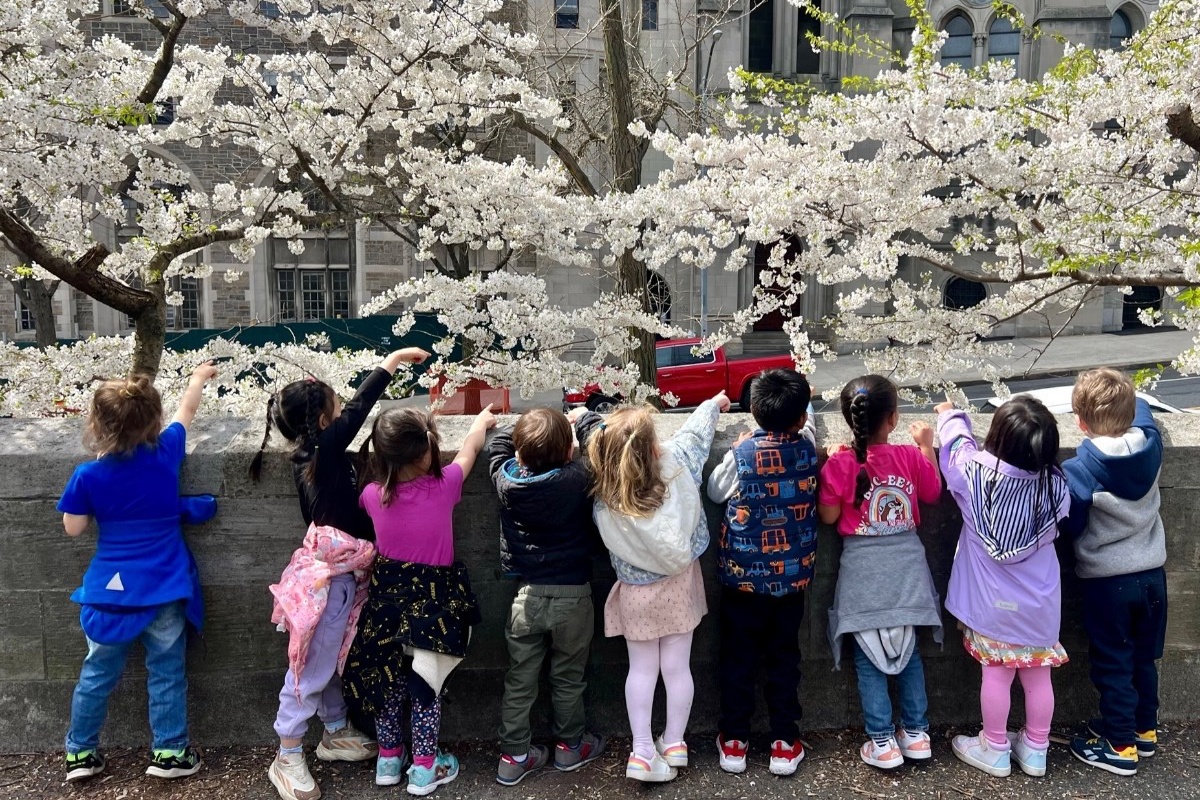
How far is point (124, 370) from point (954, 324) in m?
6.15

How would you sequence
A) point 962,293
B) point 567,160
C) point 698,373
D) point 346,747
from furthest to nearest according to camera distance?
point 962,293
point 698,373
point 567,160
point 346,747

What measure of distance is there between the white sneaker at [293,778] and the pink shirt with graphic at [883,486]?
2227 millimetres

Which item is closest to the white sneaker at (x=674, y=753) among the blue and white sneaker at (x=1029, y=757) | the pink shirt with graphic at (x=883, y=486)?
the pink shirt with graphic at (x=883, y=486)

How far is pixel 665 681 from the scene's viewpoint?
367cm

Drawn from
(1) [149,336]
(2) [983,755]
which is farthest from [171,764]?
(1) [149,336]

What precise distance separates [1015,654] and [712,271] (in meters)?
19.3

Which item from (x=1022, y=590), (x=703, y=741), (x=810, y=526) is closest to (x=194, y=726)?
(x=703, y=741)

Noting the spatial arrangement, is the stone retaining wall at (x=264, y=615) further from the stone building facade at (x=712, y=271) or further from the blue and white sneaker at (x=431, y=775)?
the stone building facade at (x=712, y=271)

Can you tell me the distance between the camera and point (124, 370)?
6.91 meters

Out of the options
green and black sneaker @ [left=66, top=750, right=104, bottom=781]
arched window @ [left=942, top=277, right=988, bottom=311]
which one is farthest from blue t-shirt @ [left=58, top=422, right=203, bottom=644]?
arched window @ [left=942, top=277, right=988, bottom=311]

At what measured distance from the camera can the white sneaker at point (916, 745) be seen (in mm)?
3674

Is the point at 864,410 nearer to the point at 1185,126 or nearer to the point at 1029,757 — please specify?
the point at 1029,757

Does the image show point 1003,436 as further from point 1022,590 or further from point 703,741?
point 703,741

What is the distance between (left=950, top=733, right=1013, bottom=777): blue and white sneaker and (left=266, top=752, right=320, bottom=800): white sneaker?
2.50 m
